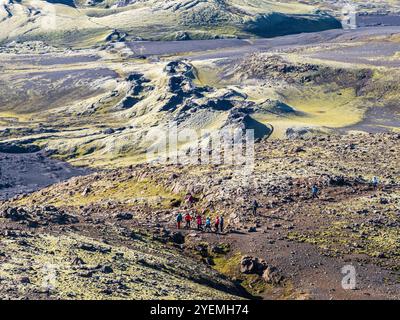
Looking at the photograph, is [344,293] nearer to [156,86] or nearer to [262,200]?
[262,200]

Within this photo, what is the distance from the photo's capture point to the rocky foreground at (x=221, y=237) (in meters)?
43.0

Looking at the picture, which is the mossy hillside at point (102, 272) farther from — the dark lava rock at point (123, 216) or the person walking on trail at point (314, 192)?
the person walking on trail at point (314, 192)

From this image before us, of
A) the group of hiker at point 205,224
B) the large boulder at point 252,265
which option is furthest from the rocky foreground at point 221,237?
the group of hiker at point 205,224

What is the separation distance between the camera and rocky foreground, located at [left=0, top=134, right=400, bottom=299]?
141 feet

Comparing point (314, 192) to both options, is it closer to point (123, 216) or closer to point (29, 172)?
point (123, 216)

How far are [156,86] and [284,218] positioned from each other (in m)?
138

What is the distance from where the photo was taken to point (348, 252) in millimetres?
56281

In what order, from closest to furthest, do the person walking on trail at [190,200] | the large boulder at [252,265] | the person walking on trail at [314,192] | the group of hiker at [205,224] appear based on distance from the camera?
the large boulder at [252,265] < the group of hiker at [205,224] < the person walking on trail at [314,192] < the person walking on trail at [190,200]

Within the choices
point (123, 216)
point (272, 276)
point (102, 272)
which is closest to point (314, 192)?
point (272, 276)

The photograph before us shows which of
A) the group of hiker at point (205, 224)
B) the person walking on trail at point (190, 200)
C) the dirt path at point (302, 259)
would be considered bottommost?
the person walking on trail at point (190, 200)

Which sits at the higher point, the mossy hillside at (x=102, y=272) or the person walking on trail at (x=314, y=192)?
the mossy hillside at (x=102, y=272)

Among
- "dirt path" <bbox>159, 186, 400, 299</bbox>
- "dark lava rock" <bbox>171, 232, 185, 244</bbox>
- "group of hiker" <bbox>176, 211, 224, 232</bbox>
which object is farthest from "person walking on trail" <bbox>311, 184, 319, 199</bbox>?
"dark lava rock" <bbox>171, 232, 185, 244</bbox>

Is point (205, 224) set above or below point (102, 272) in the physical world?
below

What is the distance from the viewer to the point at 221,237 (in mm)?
59812
